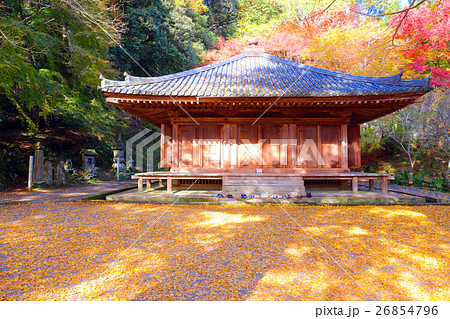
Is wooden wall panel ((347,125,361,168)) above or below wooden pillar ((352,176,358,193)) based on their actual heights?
above

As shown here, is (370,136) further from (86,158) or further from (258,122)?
(86,158)

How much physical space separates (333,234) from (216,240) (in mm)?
2460

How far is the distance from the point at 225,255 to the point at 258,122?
7.16 m

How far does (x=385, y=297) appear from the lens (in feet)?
8.86

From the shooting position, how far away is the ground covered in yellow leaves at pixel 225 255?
283 cm

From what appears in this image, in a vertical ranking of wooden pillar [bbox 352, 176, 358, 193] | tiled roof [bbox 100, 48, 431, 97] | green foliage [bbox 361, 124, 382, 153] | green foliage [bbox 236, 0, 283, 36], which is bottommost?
wooden pillar [bbox 352, 176, 358, 193]

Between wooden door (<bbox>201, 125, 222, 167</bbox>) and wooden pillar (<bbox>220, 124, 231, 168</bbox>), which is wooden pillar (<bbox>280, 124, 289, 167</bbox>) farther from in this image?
wooden door (<bbox>201, 125, 222, 167</bbox>)

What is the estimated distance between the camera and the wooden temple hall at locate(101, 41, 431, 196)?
8.70m

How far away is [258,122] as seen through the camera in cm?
1021

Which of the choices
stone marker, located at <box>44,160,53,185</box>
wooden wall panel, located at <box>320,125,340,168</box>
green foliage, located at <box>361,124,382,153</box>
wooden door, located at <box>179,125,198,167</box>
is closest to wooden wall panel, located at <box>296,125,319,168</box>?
wooden wall panel, located at <box>320,125,340,168</box>

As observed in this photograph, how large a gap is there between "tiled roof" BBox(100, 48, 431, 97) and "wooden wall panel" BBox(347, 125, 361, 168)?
2387 mm

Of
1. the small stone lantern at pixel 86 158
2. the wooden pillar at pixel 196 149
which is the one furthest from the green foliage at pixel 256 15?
the small stone lantern at pixel 86 158

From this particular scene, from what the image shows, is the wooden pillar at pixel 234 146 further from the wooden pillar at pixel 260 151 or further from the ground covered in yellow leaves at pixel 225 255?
the ground covered in yellow leaves at pixel 225 255

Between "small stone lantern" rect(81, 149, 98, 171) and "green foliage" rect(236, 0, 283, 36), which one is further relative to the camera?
"green foliage" rect(236, 0, 283, 36)
